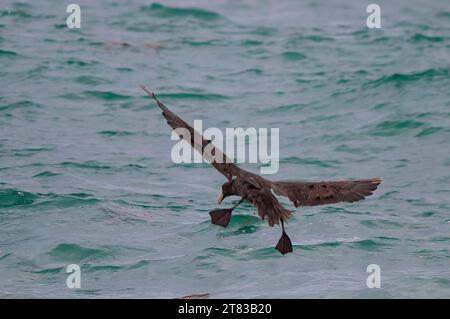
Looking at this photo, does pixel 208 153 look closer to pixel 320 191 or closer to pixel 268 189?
pixel 268 189

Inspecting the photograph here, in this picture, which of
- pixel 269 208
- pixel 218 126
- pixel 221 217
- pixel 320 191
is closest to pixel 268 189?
pixel 269 208

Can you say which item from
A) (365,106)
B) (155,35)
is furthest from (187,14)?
(365,106)

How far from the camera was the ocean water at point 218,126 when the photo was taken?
37.6ft

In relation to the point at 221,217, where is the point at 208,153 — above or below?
above

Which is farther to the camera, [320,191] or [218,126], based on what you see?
[218,126]

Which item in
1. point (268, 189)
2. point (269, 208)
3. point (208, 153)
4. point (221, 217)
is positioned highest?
point (208, 153)

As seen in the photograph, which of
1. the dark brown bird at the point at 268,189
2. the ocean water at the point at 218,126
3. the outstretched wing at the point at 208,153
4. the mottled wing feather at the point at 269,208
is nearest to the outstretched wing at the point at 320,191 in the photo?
the dark brown bird at the point at 268,189

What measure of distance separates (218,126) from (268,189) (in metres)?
8.10

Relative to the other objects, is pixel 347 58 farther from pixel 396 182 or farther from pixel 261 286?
pixel 261 286

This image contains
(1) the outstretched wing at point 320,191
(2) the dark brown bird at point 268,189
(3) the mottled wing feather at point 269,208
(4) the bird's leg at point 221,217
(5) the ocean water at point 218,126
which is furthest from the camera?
(5) the ocean water at point 218,126

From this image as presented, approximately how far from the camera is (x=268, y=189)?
31.5 ft

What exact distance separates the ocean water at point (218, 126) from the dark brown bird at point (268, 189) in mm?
1253

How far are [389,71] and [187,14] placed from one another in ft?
20.4

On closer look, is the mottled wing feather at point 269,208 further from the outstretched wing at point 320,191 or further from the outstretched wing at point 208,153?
the outstretched wing at point 208,153
